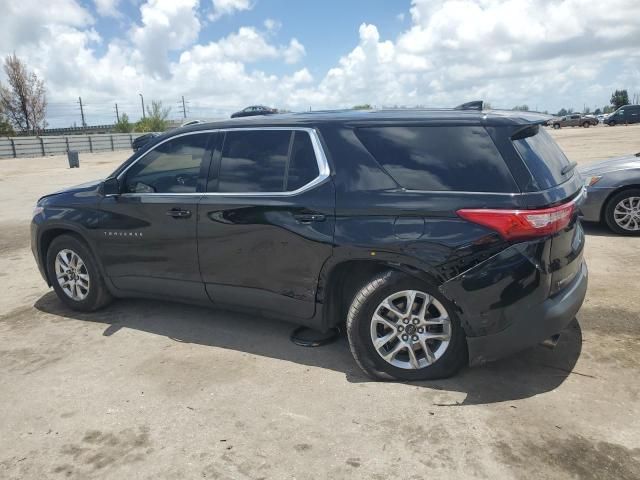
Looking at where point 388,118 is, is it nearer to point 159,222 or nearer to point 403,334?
point 403,334

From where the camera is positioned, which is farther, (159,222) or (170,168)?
(170,168)

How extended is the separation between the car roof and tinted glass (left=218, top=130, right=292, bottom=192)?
100 mm

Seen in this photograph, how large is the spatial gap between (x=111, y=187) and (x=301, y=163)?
6.23 feet

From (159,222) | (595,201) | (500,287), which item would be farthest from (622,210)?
(159,222)

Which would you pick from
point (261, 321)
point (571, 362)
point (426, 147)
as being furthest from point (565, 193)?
point (261, 321)

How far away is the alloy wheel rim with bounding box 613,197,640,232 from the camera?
7.29 meters

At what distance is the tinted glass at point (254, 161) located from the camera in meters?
3.99

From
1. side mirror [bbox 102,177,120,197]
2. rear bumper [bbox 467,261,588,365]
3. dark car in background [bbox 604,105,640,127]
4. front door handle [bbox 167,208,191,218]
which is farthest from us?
dark car in background [bbox 604,105,640,127]

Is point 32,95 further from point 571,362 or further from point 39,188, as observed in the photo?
point 571,362

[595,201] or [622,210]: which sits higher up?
[595,201]

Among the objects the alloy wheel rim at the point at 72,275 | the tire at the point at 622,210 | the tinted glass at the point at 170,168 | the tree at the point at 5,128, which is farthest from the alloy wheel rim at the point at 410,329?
the tree at the point at 5,128

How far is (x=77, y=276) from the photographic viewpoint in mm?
5164

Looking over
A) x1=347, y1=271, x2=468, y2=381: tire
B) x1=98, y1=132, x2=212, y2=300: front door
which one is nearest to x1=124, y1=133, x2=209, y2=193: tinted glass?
x1=98, y1=132, x2=212, y2=300: front door

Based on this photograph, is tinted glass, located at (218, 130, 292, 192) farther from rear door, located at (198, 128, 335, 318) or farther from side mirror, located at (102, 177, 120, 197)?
side mirror, located at (102, 177, 120, 197)
